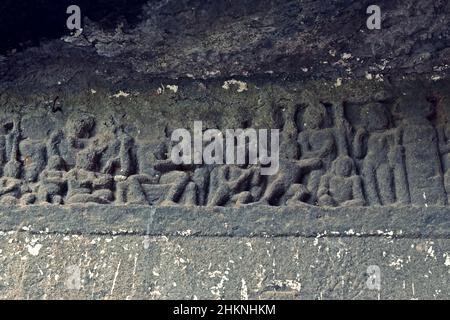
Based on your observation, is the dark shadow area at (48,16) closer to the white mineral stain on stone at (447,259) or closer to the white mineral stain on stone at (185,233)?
the white mineral stain on stone at (185,233)

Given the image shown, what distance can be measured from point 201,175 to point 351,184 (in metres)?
0.57

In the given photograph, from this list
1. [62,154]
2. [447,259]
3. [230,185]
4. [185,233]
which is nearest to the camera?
[447,259]

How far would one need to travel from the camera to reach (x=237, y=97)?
10.5ft

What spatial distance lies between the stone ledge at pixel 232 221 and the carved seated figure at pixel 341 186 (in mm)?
43

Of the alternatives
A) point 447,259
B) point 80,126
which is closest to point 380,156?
point 447,259

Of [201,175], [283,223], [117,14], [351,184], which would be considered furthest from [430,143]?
[117,14]

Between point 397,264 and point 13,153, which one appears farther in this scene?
point 13,153

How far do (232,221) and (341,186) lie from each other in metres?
0.43

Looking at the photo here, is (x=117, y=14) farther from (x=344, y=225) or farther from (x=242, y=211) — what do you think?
(x=344, y=225)

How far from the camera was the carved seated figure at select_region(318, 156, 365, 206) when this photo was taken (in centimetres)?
293

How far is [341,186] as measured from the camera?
117 inches

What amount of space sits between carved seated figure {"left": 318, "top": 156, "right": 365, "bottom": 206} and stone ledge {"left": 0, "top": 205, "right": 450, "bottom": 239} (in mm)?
43

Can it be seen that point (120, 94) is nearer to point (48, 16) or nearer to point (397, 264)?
point (48, 16)

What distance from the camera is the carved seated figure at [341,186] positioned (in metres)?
2.93
